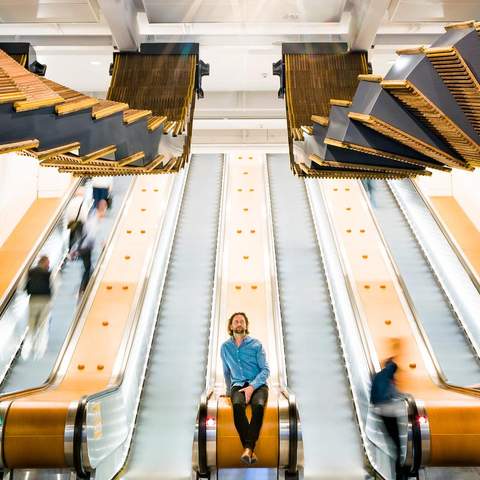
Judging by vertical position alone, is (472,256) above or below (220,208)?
below

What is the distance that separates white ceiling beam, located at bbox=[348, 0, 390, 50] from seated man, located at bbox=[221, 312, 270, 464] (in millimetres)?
6025

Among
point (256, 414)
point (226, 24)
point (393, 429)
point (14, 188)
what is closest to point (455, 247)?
point (393, 429)

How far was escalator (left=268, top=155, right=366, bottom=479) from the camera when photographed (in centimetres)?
578

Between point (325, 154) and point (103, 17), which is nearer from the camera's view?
point (325, 154)

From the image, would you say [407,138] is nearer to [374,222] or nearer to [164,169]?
[164,169]

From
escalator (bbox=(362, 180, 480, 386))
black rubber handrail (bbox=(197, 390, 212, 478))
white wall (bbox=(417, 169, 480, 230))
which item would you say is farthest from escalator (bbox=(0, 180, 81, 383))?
white wall (bbox=(417, 169, 480, 230))

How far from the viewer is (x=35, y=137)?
10.6ft

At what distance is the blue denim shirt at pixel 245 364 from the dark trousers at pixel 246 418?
134 millimetres

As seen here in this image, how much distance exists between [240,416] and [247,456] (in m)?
0.32

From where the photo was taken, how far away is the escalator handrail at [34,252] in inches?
292

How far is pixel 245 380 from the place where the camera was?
5.07 m

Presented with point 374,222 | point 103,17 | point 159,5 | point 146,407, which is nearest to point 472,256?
point 374,222

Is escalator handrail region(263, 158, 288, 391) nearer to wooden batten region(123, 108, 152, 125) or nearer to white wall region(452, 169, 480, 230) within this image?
wooden batten region(123, 108, 152, 125)

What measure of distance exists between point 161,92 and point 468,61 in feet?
23.5
